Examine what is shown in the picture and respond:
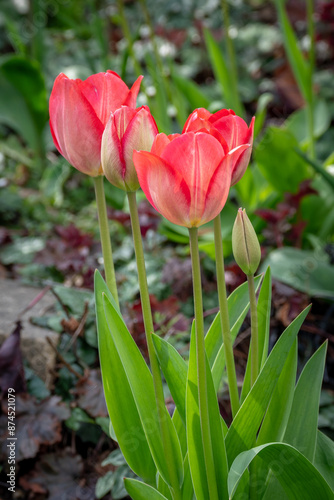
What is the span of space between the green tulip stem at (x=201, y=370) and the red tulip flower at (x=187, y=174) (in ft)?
0.12

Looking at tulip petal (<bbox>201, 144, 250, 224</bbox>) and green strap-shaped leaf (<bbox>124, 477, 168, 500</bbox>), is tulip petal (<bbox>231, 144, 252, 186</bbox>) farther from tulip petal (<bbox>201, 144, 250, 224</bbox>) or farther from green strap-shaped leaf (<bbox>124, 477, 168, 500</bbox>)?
green strap-shaped leaf (<bbox>124, 477, 168, 500</bbox>)

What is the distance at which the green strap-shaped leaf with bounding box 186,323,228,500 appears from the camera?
2.64 ft

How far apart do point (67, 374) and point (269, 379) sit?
0.80 metres

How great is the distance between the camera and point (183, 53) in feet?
12.8

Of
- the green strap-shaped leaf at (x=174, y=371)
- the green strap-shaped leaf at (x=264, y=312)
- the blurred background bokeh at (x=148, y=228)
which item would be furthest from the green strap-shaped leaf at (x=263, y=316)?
the blurred background bokeh at (x=148, y=228)

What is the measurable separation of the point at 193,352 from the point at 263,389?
12 centimetres

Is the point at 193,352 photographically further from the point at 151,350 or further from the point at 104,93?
the point at 104,93

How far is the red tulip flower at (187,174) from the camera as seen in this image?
628 mm

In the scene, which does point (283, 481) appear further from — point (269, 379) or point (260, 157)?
point (260, 157)

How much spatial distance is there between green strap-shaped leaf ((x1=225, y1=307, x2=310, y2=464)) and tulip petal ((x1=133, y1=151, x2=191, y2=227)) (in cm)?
25

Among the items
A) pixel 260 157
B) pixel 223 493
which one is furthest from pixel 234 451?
pixel 260 157

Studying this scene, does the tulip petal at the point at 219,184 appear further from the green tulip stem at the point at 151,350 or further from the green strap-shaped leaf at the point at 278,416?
the green strap-shaped leaf at the point at 278,416

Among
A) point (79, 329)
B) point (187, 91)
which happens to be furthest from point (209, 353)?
point (187, 91)

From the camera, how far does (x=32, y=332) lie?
5.17ft
